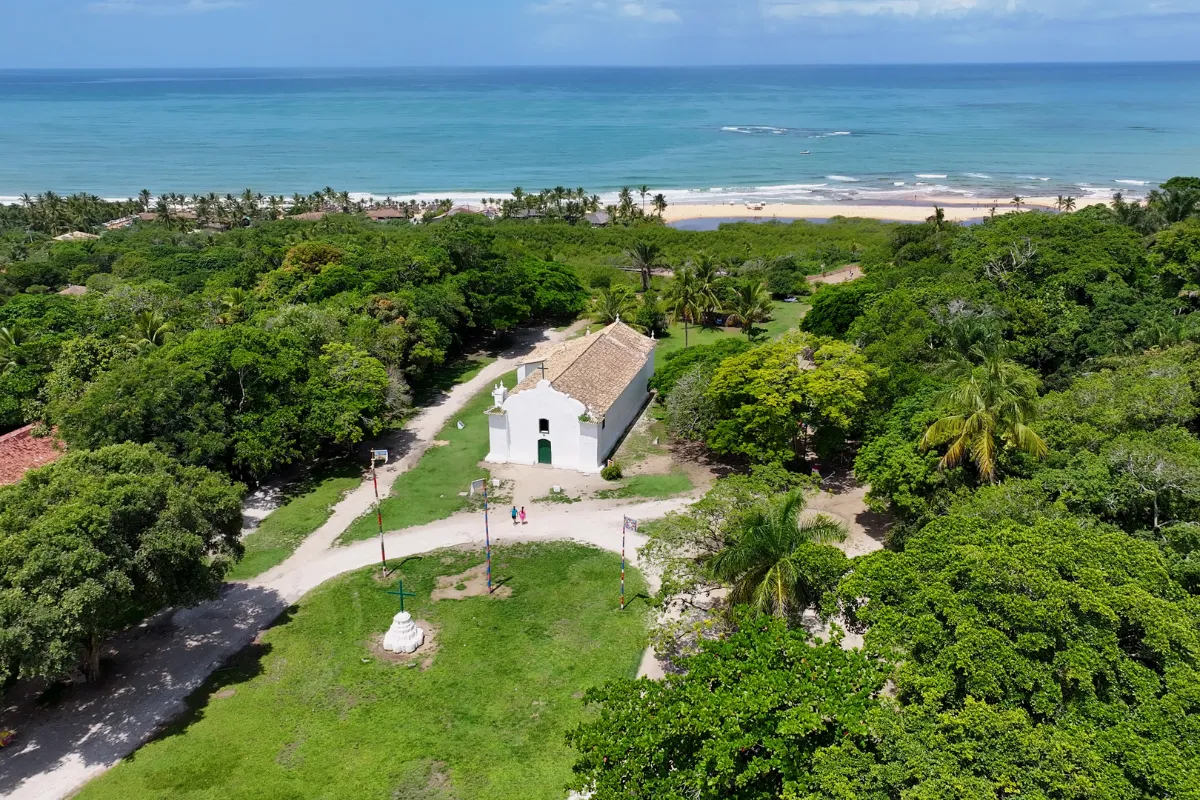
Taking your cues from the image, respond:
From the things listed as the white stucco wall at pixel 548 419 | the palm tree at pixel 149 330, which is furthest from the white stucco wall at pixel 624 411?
the palm tree at pixel 149 330

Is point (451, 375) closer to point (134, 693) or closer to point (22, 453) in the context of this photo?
point (22, 453)

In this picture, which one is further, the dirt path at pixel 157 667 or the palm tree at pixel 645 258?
the palm tree at pixel 645 258

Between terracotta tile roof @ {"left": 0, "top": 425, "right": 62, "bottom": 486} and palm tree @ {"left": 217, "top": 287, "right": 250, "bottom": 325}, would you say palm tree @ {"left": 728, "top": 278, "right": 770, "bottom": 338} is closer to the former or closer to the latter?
palm tree @ {"left": 217, "top": 287, "right": 250, "bottom": 325}

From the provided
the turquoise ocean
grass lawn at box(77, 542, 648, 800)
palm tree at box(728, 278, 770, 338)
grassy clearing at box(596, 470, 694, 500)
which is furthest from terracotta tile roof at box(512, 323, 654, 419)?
the turquoise ocean

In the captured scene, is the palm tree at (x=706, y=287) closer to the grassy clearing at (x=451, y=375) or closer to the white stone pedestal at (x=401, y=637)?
the grassy clearing at (x=451, y=375)

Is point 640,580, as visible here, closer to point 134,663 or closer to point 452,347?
point 134,663

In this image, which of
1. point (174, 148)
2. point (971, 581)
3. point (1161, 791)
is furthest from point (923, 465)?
point (174, 148)
